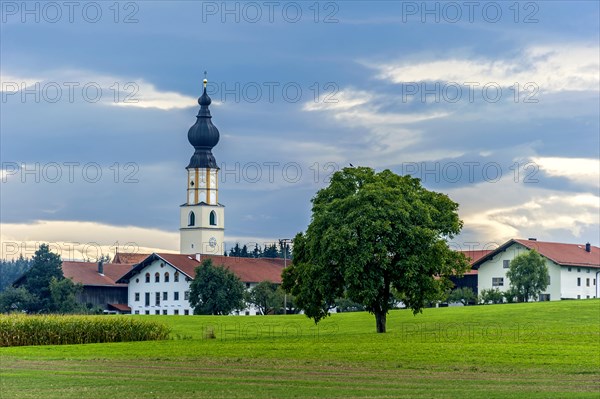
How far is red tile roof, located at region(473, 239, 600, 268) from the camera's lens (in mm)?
137000

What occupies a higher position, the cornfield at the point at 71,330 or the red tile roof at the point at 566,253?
the red tile roof at the point at 566,253

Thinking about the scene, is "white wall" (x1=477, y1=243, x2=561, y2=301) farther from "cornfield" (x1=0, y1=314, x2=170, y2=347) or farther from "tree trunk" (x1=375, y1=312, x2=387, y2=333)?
"cornfield" (x1=0, y1=314, x2=170, y2=347)

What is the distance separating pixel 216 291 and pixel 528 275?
122 ft

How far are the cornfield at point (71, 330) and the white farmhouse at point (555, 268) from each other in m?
71.5

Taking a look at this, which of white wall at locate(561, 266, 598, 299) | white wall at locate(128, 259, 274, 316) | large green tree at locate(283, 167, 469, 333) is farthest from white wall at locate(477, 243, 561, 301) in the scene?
large green tree at locate(283, 167, 469, 333)

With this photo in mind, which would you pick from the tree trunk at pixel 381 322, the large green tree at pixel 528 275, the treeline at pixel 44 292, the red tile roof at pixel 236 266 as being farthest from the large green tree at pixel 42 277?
the tree trunk at pixel 381 322

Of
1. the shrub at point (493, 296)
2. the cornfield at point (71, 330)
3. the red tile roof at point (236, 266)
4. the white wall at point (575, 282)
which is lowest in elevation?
the cornfield at point (71, 330)

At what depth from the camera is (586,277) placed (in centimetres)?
14275

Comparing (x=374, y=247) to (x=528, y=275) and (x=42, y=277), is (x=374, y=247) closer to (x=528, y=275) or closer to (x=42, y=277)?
(x=528, y=275)

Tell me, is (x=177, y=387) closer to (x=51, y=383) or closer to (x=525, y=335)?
(x=51, y=383)

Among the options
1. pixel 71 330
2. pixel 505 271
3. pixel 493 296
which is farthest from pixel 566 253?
pixel 71 330

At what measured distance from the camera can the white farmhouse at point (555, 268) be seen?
448 ft

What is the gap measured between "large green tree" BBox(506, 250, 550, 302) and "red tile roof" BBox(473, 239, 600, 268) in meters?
7.12

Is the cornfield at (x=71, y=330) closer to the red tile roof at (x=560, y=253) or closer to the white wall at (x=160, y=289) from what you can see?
the red tile roof at (x=560, y=253)
